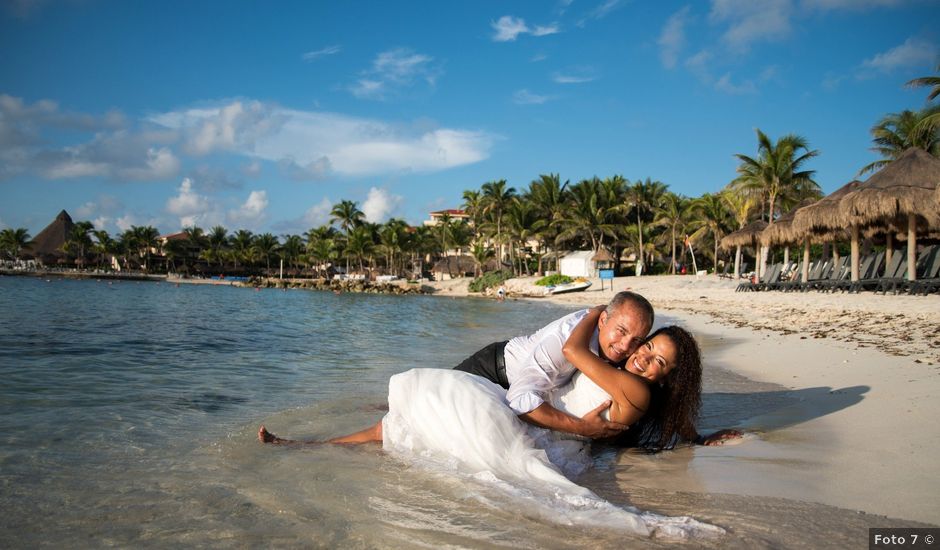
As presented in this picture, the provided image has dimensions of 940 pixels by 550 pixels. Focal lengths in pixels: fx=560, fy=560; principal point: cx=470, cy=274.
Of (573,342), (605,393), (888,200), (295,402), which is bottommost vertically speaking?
(295,402)

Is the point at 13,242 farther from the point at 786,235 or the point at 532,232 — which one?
the point at 786,235

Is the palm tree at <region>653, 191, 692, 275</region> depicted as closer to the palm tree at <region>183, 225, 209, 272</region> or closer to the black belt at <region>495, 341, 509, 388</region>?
the black belt at <region>495, 341, 509, 388</region>

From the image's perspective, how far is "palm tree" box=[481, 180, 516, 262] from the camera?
54.2 metres

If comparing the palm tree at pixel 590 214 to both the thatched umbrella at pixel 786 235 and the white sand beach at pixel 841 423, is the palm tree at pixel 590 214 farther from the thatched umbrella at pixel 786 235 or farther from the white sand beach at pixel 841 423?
the white sand beach at pixel 841 423

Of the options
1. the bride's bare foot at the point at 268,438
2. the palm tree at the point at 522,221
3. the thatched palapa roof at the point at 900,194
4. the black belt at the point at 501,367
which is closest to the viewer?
the black belt at the point at 501,367

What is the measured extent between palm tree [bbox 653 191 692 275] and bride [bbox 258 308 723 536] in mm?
43750

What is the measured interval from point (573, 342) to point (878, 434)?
2381mm

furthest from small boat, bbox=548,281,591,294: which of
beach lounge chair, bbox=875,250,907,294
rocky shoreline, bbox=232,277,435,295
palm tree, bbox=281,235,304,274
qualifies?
palm tree, bbox=281,235,304,274

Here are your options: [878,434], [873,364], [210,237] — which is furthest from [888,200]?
[210,237]

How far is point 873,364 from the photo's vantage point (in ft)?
20.9

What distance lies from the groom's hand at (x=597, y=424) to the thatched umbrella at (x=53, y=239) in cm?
10367

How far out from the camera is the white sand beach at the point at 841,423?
2934mm

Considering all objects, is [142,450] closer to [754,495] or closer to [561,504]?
[561,504]

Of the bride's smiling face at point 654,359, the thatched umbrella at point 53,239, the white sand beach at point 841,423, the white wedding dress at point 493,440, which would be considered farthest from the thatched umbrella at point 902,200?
the thatched umbrella at point 53,239
